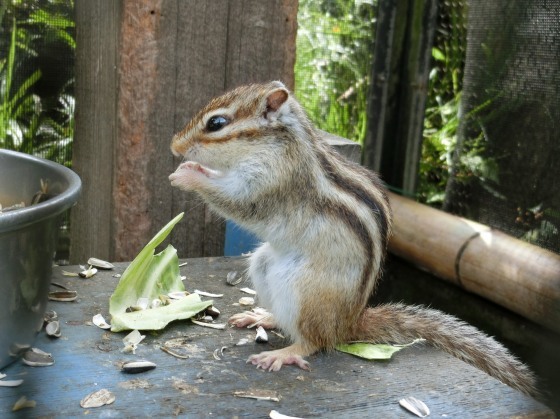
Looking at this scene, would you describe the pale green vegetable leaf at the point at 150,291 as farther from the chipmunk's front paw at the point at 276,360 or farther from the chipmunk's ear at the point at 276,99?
the chipmunk's ear at the point at 276,99

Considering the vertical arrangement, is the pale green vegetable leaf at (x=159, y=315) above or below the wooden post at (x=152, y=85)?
below

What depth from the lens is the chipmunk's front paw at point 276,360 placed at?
8.09 ft

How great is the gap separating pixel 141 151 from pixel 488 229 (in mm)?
1839

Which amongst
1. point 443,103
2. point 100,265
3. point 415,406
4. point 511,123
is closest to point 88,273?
point 100,265

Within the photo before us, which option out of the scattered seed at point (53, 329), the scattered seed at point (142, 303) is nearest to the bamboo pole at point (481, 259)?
the scattered seed at point (142, 303)

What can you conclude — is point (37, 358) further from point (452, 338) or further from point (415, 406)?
→ point (452, 338)

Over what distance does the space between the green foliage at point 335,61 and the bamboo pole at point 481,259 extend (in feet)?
2.03

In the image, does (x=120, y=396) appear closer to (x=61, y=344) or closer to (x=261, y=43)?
(x=61, y=344)

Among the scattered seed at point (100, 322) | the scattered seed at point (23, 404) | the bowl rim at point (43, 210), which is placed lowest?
the scattered seed at point (100, 322)

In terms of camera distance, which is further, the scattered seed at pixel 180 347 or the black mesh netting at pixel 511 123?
the black mesh netting at pixel 511 123

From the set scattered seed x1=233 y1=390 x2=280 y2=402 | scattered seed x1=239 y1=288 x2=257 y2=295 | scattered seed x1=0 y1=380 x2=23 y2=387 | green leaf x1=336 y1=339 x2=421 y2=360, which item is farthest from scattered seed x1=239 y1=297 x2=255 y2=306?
scattered seed x1=0 y1=380 x2=23 y2=387

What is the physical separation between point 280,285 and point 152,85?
3.94 feet

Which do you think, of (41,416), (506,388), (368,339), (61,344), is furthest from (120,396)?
(506,388)

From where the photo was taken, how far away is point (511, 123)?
13.9 ft
